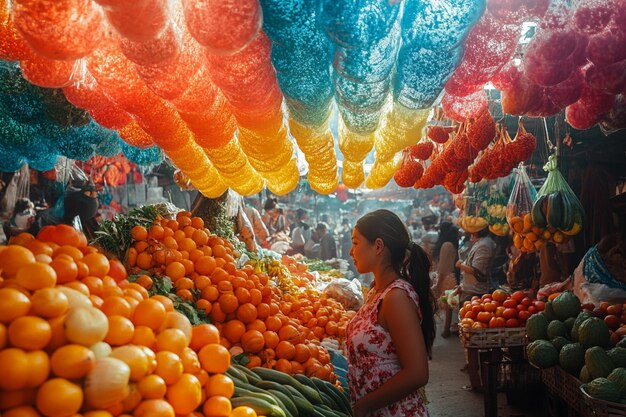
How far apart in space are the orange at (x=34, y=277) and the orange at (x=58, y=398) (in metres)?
0.27

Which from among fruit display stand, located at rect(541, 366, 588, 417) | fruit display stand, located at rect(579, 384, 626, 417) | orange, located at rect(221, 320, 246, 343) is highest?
orange, located at rect(221, 320, 246, 343)

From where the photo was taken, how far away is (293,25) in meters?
1.71

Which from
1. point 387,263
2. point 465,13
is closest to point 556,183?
point 387,263

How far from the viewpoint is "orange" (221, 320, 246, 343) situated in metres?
2.77

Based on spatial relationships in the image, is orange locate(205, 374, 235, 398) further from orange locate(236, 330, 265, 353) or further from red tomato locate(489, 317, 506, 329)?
→ red tomato locate(489, 317, 506, 329)

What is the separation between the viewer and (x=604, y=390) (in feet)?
8.86

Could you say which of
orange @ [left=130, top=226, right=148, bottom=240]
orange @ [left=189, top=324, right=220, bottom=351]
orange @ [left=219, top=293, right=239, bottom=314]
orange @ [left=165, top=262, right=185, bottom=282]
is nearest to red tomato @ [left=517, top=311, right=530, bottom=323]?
orange @ [left=219, top=293, right=239, bottom=314]

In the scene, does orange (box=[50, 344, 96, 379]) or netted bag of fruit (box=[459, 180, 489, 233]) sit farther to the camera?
netted bag of fruit (box=[459, 180, 489, 233])

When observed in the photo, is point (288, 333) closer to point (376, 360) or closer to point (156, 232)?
point (376, 360)

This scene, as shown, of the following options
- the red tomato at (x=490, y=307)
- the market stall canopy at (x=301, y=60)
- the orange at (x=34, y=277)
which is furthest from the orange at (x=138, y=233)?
the red tomato at (x=490, y=307)

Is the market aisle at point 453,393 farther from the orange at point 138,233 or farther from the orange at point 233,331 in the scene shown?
the orange at point 138,233

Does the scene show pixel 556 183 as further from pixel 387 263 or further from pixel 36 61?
pixel 36 61

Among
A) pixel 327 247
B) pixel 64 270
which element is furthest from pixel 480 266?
pixel 64 270

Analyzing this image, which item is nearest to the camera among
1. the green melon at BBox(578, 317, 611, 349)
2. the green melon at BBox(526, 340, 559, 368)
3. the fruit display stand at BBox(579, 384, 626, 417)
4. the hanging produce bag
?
the fruit display stand at BBox(579, 384, 626, 417)
